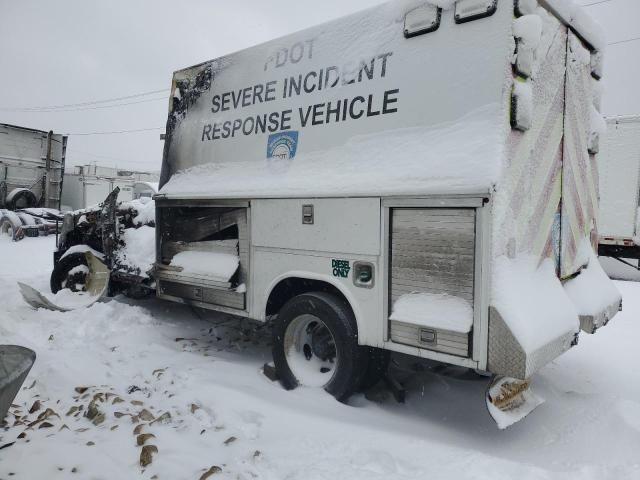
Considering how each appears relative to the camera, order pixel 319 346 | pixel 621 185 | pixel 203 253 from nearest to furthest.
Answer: pixel 319 346 → pixel 203 253 → pixel 621 185

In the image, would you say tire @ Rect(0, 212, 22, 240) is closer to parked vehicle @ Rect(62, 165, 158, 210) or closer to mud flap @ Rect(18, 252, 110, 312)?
parked vehicle @ Rect(62, 165, 158, 210)

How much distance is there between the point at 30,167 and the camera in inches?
707

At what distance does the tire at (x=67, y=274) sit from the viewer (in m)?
6.82

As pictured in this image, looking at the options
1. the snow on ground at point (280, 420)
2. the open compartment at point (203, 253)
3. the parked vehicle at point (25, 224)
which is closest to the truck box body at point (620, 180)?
the snow on ground at point (280, 420)

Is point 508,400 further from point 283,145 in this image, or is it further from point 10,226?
point 10,226

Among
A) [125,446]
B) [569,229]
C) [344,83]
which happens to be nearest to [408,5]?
[344,83]

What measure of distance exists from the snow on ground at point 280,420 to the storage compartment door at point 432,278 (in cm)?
71

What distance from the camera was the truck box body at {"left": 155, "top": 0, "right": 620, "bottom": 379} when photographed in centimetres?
292

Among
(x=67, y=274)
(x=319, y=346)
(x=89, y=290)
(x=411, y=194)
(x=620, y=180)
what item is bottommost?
(x=319, y=346)

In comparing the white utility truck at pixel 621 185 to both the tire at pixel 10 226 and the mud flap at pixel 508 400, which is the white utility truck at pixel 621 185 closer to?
the mud flap at pixel 508 400

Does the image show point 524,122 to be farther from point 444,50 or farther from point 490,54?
point 444,50

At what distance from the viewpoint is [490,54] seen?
297cm

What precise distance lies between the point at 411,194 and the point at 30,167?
1904 cm

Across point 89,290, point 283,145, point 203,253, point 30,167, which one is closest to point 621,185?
point 283,145
